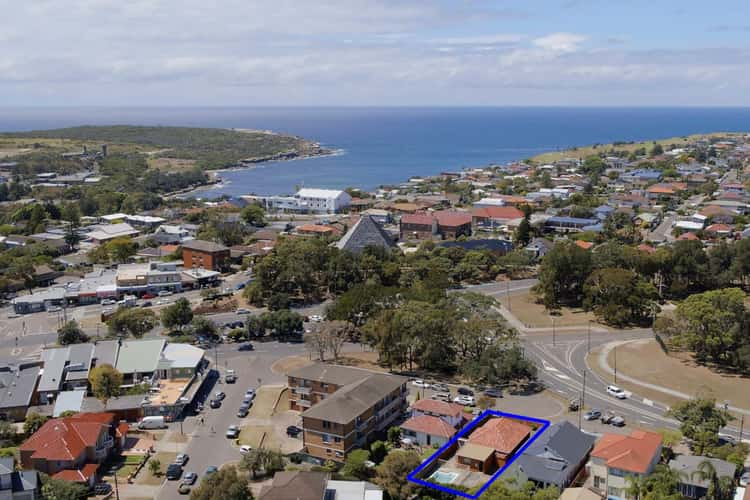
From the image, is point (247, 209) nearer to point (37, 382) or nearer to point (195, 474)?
point (37, 382)

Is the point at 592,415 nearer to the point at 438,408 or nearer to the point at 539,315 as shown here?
the point at 438,408

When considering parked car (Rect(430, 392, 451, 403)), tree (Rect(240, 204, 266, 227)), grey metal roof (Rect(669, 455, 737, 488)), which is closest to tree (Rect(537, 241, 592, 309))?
parked car (Rect(430, 392, 451, 403))

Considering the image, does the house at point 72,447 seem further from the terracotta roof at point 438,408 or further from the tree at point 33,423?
the terracotta roof at point 438,408

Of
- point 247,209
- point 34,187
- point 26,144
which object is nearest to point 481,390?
point 247,209

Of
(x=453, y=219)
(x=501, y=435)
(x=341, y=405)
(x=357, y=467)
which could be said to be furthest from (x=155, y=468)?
(x=453, y=219)

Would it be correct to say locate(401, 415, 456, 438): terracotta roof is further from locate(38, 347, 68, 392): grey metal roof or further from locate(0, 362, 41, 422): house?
locate(0, 362, 41, 422): house

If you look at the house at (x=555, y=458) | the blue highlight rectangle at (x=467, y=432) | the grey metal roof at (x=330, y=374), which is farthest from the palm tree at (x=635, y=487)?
the grey metal roof at (x=330, y=374)
